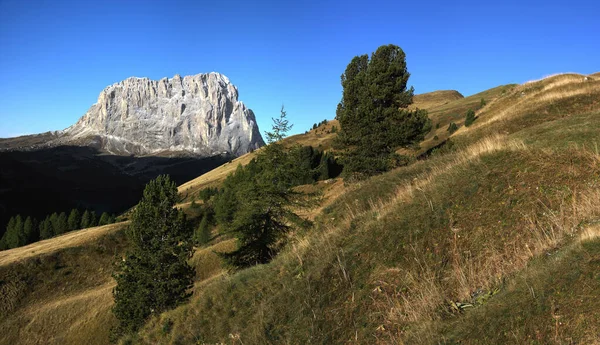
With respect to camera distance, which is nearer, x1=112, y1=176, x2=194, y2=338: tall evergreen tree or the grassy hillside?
the grassy hillside

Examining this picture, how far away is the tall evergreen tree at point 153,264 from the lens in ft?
80.1

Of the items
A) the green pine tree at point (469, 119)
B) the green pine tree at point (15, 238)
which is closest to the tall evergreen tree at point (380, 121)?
the green pine tree at point (469, 119)

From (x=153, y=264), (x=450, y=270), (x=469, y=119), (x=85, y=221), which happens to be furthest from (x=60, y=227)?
(x=450, y=270)

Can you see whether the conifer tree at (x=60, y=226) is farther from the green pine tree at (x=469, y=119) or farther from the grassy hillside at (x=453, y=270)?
the green pine tree at (x=469, y=119)

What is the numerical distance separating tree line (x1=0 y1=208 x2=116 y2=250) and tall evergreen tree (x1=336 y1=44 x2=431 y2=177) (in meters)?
79.9

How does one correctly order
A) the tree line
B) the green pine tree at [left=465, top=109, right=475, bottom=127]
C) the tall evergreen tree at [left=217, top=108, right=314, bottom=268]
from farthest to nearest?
the tree line → the green pine tree at [left=465, top=109, right=475, bottom=127] → the tall evergreen tree at [left=217, top=108, right=314, bottom=268]

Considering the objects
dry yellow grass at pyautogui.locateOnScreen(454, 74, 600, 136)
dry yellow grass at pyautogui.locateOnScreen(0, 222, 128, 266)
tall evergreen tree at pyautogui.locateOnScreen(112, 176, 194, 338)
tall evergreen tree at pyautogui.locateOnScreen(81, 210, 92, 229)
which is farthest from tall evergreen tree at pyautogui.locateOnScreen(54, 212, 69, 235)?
dry yellow grass at pyautogui.locateOnScreen(454, 74, 600, 136)

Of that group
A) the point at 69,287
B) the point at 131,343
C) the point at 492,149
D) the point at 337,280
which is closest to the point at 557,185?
the point at 492,149

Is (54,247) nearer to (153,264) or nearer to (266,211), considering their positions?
(153,264)

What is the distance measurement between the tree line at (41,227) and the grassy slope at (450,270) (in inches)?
3639

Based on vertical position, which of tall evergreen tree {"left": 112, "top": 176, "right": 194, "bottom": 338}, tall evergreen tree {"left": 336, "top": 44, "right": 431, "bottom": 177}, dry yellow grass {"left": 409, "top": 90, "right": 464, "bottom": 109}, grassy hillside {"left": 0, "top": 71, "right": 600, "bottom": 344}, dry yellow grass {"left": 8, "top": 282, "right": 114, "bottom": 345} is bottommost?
dry yellow grass {"left": 8, "top": 282, "right": 114, "bottom": 345}

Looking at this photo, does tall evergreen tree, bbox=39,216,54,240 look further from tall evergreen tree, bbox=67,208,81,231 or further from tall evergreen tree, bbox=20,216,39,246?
tall evergreen tree, bbox=67,208,81,231

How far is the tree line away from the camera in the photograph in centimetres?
7952

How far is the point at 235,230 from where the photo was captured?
909 inches
